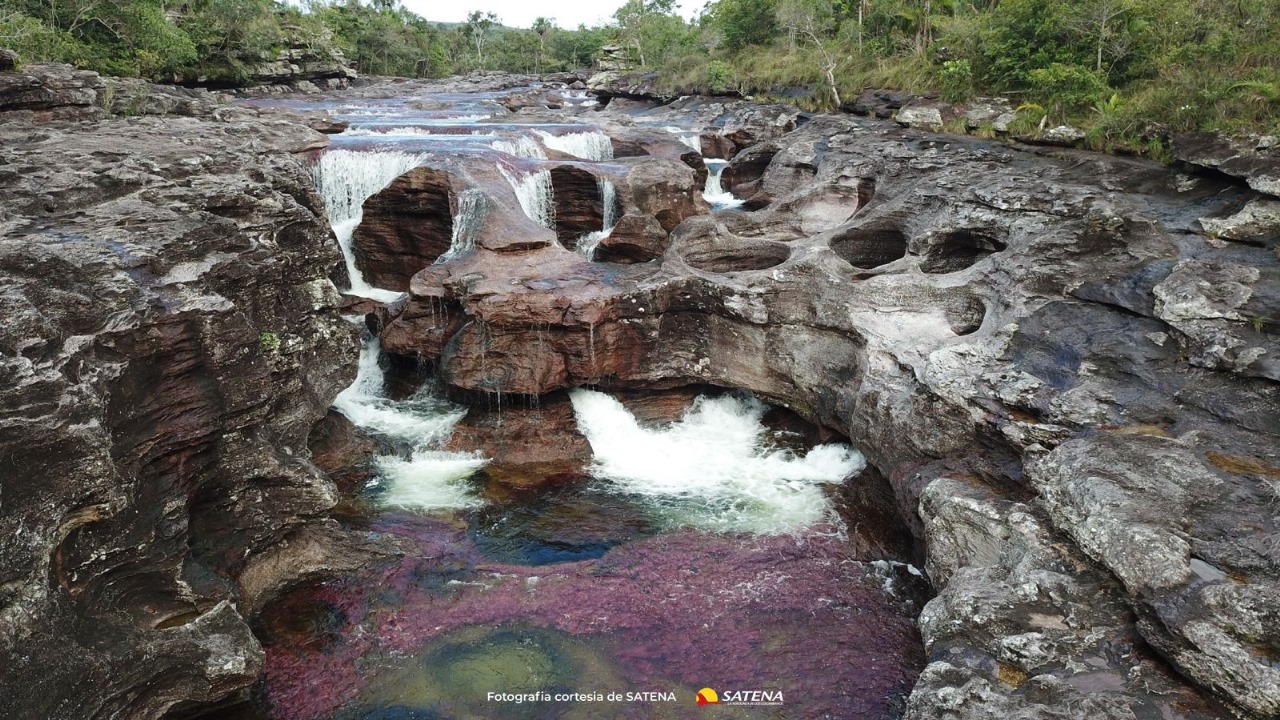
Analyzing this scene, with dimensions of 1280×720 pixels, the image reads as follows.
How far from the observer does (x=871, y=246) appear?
15094 mm

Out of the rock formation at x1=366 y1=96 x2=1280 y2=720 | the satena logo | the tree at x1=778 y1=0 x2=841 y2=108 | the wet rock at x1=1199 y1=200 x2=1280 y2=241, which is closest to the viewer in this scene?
the rock formation at x1=366 y1=96 x2=1280 y2=720

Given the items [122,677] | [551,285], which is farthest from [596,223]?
[122,677]

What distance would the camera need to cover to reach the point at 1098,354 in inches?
357

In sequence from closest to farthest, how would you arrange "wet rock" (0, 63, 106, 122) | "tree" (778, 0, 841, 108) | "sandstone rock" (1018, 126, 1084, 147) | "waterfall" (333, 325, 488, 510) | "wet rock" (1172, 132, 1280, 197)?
"wet rock" (1172, 132, 1280, 197)
"waterfall" (333, 325, 488, 510)
"wet rock" (0, 63, 106, 122)
"sandstone rock" (1018, 126, 1084, 147)
"tree" (778, 0, 841, 108)

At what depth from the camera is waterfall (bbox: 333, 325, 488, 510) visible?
11.0 metres

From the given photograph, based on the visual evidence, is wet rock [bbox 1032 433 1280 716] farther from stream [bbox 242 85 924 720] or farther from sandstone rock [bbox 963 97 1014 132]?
sandstone rock [bbox 963 97 1014 132]

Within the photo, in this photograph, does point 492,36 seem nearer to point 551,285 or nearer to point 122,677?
point 551,285

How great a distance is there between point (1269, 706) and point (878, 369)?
600 cm

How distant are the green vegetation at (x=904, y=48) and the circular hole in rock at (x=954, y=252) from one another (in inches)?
121

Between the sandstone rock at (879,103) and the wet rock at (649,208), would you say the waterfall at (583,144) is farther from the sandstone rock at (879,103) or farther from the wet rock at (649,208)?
the sandstone rock at (879,103)

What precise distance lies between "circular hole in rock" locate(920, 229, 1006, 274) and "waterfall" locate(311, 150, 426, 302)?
10.7 metres

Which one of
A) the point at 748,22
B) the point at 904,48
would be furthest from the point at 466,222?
the point at 748,22

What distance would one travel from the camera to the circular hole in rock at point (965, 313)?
1122 cm

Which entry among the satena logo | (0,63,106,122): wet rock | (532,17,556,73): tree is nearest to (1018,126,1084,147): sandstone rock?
the satena logo
